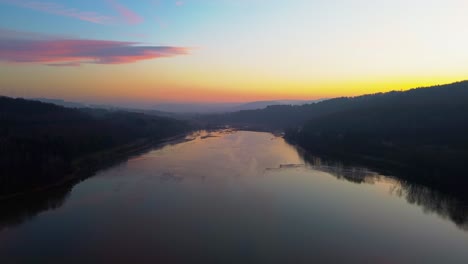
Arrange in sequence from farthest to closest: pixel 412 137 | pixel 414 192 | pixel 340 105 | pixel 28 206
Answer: pixel 340 105 → pixel 412 137 → pixel 414 192 → pixel 28 206

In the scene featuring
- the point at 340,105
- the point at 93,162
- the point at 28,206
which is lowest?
the point at 28,206

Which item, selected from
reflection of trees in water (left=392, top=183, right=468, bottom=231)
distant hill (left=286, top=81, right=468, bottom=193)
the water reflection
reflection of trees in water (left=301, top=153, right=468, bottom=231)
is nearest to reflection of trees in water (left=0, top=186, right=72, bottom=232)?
the water reflection

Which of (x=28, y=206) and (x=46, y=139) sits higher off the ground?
(x=46, y=139)

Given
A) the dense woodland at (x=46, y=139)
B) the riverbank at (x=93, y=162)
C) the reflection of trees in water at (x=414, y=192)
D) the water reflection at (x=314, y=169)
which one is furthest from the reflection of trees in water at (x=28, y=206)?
the reflection of trees in water at (x=414, y=192)

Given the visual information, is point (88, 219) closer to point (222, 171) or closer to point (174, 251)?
point (174, 251)

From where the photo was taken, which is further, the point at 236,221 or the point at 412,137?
the point at 412,137

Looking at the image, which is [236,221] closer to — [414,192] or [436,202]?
[436,202]

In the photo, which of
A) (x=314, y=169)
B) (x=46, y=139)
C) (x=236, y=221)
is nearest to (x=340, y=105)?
(x=314, y=169)

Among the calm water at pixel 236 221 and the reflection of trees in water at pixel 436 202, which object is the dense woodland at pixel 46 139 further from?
the reflection of trees in water at pixel 436 202
